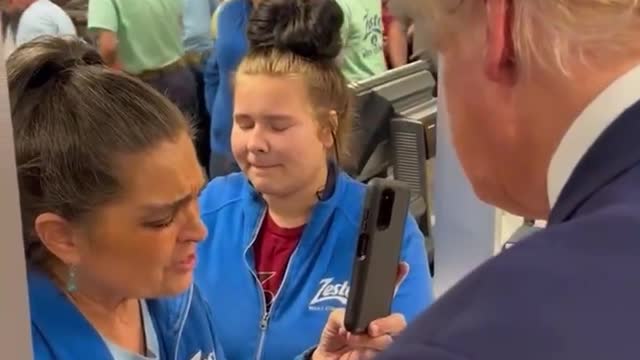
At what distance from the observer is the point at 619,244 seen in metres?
0.56

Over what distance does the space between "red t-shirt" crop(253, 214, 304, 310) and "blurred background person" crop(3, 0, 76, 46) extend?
203cm

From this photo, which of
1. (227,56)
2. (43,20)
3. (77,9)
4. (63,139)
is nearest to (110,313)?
(63,139)

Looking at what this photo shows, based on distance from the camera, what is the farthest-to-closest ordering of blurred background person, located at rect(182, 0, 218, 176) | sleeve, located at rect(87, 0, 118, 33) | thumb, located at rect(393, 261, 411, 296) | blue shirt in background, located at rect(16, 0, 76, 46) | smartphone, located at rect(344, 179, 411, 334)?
blurred background person, located at rect(182, 0, 218, 176) → sleeve, located at rect(87, 0, 118, 33) → blue shirt in background, located at rect(16, 0, 76, 46) → thumb, located at rect(393, 261, 411, 296) → smartphone, located at rect(344, 179, 411, 334)

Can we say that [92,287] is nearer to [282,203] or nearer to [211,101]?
[282,203]

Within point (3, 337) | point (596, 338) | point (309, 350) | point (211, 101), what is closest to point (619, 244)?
point (596, 338)

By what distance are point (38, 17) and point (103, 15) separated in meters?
0.24

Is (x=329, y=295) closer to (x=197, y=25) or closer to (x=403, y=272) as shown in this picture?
(x=403, y=272)

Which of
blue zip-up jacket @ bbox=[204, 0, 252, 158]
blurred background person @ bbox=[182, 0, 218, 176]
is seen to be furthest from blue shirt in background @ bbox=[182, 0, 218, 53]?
blue zip-up jacket @ bbox=[204, 0, 252, 158]

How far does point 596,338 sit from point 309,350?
0.92m

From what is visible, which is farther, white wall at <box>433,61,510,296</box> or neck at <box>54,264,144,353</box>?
white wall at <box>433,61,510,296</box>

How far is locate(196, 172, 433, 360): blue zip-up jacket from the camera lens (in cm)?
150

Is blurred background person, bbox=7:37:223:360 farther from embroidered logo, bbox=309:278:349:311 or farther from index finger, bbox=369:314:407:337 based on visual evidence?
embroidered logo, bbox=309:278:349:311

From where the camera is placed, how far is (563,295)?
1.75ft

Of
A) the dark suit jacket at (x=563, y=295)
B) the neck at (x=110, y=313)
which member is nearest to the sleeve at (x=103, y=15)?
the neck at (x=110, y=313)
